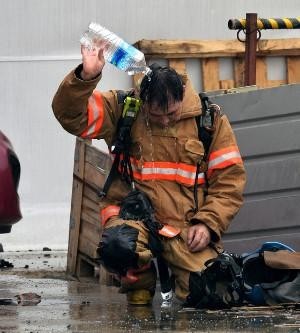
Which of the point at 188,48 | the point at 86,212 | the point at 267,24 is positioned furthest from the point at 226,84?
the point at 86,212

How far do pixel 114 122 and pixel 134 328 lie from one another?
140 centimetres

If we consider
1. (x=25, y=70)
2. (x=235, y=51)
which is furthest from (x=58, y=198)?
(x=235, y=51)

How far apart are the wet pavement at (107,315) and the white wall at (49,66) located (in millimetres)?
3105

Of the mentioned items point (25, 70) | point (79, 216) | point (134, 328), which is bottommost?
point (134, 328)

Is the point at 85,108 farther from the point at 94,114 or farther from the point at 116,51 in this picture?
the point at 116,51

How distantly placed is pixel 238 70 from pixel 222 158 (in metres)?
4.17

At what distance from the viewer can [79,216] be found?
8.55 metres

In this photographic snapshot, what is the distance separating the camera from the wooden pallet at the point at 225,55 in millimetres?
10344

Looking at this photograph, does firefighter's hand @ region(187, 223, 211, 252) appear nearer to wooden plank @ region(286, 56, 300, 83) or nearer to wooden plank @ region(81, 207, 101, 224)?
wooden plank @ region(81, 207, 101, 224)

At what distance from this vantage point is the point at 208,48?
1052 centimetres

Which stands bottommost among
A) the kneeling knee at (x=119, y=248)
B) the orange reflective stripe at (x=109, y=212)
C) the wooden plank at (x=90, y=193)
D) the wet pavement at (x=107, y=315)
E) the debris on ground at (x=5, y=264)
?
the wet pavement at (x=107, y=315)

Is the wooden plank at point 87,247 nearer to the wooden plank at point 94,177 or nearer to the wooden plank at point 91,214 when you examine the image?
the wooden plank at point 91,214

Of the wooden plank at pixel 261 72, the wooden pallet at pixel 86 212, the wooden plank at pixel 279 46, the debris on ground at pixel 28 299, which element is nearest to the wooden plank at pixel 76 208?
the wooden pallet at pixel 86 212

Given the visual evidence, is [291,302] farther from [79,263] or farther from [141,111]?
[79,263]
